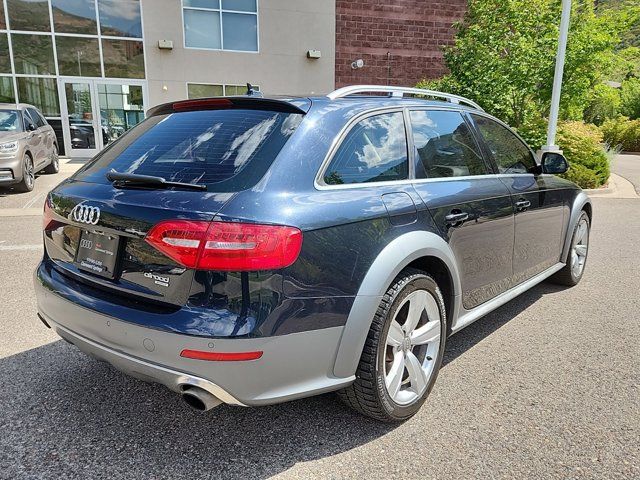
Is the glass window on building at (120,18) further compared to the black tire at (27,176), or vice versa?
the glass window on building at (120,18)

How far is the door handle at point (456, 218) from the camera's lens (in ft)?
9.75

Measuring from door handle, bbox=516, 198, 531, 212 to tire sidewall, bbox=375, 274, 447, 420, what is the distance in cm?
122

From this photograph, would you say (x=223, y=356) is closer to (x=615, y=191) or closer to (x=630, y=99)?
(x=615, y=191)

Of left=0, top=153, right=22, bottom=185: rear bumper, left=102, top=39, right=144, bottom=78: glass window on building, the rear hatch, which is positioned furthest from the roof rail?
left=102, top=39, right=144, bottom=78: glass window on building

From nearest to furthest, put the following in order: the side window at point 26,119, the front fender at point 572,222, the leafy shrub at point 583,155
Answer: the front fender at point 572,222, the side window at point 26,119, the leafy shrub at point 583,155

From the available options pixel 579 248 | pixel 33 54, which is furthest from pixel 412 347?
pixel 33 54

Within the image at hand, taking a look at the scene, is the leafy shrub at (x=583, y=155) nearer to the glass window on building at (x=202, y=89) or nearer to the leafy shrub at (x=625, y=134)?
the glass window on building at (x=202, y=89)

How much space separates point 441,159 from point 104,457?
247cm

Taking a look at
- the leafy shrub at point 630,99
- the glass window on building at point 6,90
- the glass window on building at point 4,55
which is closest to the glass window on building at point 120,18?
the glass window on building at point 4,55

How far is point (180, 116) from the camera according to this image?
291 cm

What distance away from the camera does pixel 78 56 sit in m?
16.7

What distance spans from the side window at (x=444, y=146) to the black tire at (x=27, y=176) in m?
9.95

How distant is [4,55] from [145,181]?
57.5 ft

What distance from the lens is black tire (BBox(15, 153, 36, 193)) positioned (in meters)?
10.6
